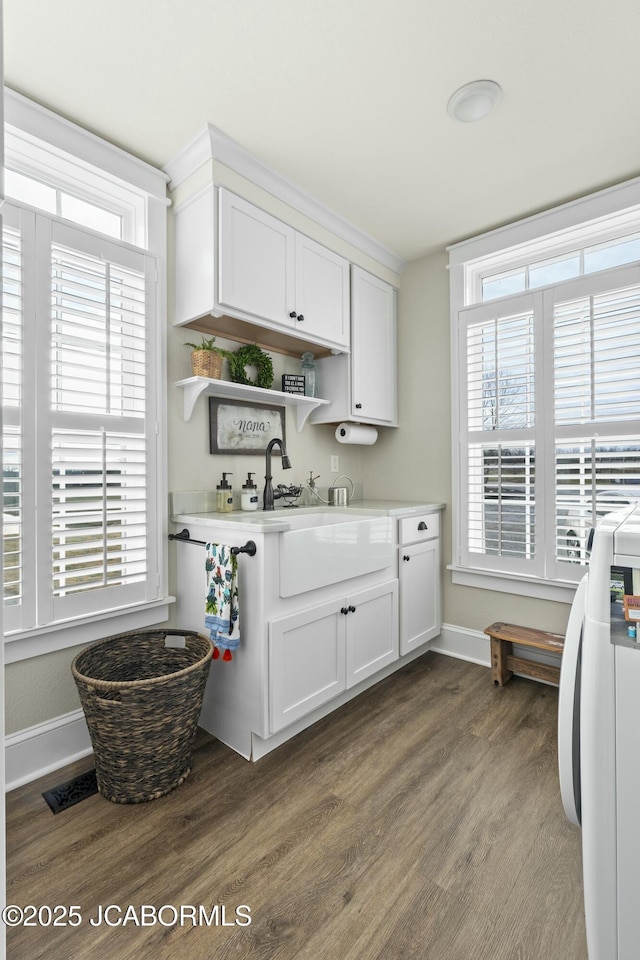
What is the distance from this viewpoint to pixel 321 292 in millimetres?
2611

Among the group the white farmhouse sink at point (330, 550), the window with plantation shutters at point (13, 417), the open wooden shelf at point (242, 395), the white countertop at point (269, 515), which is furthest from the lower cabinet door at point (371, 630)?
the window with plantation shutters at point (13, 417)

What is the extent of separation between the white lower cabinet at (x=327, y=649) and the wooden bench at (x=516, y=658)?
1.77 feet

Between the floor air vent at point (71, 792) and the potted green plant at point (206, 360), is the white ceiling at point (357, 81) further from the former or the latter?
the floor air vent at point (71, 792)

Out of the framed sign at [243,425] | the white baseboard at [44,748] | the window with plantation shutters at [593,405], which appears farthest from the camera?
the framed sign at [243,425]

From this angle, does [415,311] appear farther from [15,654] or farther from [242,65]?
[15,654]

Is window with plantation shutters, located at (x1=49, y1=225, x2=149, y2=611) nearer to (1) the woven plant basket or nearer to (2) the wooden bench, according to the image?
(1) the woven plant basket

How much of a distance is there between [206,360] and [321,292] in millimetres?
819

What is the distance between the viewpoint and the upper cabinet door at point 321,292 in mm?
2479

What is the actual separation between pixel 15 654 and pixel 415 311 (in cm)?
288

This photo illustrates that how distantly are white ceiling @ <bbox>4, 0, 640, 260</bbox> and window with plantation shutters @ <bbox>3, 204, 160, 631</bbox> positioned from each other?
0.54 m

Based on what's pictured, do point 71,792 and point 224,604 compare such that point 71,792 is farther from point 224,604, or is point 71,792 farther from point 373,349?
point 373,349

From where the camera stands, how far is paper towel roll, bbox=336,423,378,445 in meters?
2.97

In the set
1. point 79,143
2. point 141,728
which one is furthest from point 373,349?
point 141,728

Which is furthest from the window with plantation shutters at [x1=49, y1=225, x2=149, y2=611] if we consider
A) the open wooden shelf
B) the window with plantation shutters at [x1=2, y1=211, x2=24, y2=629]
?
the open wooden shelf
